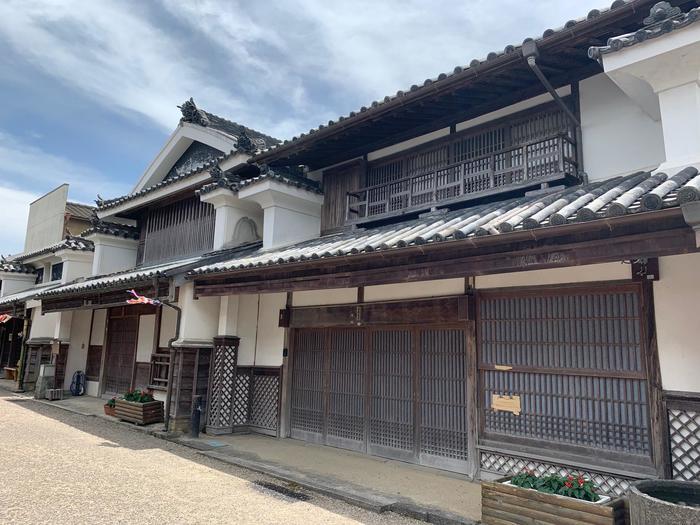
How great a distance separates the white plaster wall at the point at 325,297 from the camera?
31.8 ft

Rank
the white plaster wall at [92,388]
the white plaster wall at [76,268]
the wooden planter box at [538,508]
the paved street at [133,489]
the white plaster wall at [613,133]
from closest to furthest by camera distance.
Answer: the wooden planter box at [538,508]
the paved street at [133,489]
the white plaster wall at [613,133]
the white plaster wall at [92,388]
the white plaster wall at [76,268]

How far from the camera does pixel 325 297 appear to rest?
10.1 metres

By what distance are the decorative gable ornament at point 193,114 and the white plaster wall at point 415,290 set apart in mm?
8627

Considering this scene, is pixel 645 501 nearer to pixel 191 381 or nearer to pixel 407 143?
pixel 407 143

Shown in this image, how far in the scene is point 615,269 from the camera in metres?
6.32

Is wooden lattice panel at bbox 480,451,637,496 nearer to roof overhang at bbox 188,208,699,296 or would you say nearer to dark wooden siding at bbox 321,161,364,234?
roof overhang at bbox 188,208,699,296

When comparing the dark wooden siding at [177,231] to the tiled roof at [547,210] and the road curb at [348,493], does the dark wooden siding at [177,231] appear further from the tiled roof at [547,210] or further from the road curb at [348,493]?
the road curb at [348,493]

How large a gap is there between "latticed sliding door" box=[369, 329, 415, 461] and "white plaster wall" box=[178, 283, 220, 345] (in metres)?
4.22

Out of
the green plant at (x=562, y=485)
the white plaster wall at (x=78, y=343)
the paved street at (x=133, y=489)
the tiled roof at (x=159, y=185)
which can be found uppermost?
the tiled roof at (x=159, y=185)

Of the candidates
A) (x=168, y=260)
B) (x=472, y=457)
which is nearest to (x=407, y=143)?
(x=472, y=457)

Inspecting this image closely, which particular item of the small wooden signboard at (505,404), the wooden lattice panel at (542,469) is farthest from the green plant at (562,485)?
the small wooden signboard at (505,404)

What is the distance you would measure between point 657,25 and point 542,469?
570 centimetres

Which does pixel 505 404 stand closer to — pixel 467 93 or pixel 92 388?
pixel 467 93

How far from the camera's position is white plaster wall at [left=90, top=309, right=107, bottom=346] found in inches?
681
